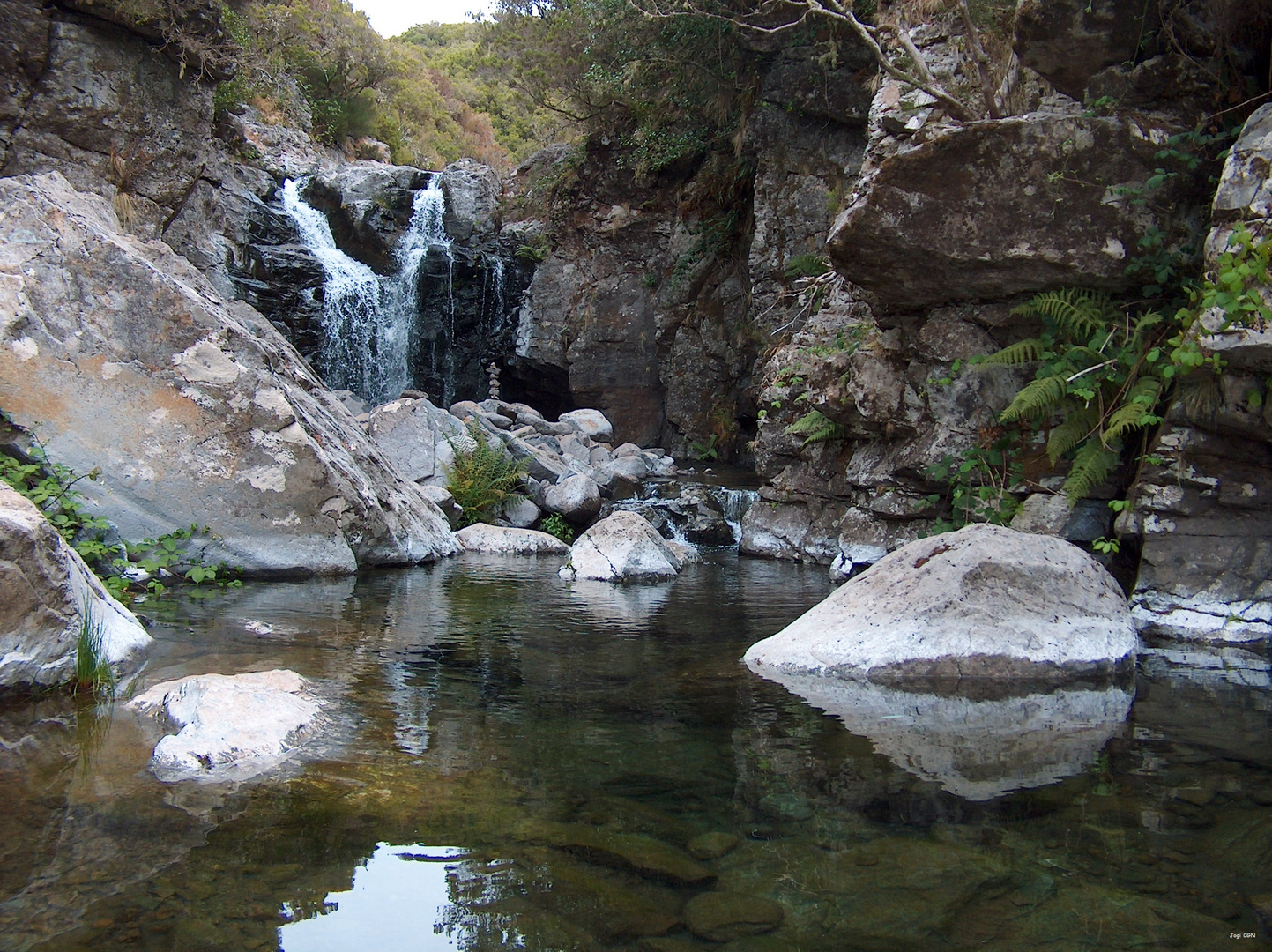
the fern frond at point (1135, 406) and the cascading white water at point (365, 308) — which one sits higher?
the cascading white water at point (365, 308)

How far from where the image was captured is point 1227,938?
82.0 inches

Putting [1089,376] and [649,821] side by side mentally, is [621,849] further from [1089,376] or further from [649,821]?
[1089,376]

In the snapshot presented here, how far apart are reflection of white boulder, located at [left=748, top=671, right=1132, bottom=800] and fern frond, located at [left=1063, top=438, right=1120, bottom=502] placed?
257 cm

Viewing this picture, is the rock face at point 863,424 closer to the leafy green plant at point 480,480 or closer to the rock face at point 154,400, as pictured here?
the leafy green plant at point 480,480

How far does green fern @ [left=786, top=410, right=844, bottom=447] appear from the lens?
32.7ft

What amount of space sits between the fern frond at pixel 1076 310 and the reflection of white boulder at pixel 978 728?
3567mm

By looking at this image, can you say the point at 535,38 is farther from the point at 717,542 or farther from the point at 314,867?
the point at 314,867

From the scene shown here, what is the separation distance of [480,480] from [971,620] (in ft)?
25.1

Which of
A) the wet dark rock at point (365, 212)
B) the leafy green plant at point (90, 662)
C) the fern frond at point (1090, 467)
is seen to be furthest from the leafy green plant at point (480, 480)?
the wet dark rock at point (365, 212)

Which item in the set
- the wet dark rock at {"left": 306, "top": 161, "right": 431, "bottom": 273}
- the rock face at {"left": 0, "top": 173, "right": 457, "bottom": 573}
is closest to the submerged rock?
the rock face at {"left": 0, "top": 173, "right": 457, "bottom": 573}

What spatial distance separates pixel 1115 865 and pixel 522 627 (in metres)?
3.97

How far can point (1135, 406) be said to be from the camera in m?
6.30

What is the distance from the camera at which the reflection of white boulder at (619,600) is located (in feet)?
20.9

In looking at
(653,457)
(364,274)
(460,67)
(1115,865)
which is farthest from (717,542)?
(460,67)
